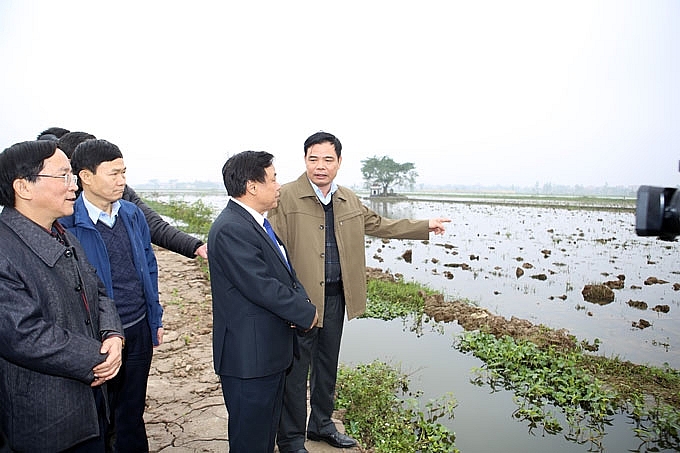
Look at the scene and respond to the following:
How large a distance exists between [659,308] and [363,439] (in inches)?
259

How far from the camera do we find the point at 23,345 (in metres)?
1.32

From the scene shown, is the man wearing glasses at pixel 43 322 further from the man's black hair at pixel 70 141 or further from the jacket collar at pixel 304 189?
the jacket collar at pixel 304 189

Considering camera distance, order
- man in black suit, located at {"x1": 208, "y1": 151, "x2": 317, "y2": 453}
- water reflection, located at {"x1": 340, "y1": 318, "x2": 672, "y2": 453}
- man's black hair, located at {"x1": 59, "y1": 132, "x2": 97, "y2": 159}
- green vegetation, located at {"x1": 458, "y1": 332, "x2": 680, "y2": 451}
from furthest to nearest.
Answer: green vegetation, located at {"x1": 458, "y1": 332, "x2": 680, "y2": 451} < water reflection, located at {"x1": 340, "y1": 318, "x2": 672, "y2": 453} < man's black hair, located at {"x1": 59, "y1": 132, "x2": 97, "y2": 159} < man in black suit, located at {"x1": 208, "y1": 151, "x2": 317, "y2": 453}

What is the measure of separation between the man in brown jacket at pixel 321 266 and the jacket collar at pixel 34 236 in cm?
121

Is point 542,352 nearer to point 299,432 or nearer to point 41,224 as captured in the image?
point 299,432

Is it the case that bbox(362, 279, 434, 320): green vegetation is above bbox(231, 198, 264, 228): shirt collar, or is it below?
below

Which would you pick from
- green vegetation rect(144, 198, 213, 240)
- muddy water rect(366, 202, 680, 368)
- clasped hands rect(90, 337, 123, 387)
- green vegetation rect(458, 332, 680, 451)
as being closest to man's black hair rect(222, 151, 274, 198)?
clasped hands rect(90, 337, 123, 387)

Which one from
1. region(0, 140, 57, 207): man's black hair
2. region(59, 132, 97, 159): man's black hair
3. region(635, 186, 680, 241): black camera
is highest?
region(59, 132, 97, 159): man's black hair

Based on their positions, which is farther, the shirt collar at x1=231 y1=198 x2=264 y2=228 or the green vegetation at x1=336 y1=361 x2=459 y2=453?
the green vegetation at x1=336 y1=361 x2=459 y2=453

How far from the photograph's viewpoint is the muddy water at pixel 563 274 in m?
5.99

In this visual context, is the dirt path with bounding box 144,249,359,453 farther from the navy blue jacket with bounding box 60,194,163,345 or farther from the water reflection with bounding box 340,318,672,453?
the water reflection with bounding box 340,318,672,453

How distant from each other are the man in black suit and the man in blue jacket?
20.7 inches

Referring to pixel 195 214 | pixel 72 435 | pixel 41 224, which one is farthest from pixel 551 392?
pixel 195 214

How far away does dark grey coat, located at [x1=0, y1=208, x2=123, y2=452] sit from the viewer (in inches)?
52.3
